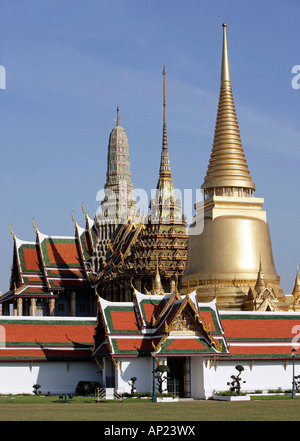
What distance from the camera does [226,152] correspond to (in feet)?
182

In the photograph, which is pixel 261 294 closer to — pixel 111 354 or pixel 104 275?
pixel 111 354

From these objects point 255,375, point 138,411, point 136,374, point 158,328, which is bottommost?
point 138,411

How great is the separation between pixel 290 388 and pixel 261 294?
28.5 feet

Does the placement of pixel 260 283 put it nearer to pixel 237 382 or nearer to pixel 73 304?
pixel 237 382

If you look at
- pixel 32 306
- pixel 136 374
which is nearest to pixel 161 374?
pixel 136 374

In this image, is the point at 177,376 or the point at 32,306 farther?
the point at 32,306

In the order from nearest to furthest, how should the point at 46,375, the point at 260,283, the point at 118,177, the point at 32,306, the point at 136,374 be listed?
the point at 136,374
the point at 46,375
the point at 260,283
the point at 32,306
the point at 118,177

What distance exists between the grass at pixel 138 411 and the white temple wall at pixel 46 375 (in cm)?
613

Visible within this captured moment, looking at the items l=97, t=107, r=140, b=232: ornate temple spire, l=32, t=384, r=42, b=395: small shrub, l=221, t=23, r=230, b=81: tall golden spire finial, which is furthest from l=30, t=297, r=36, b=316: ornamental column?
l=32, t=384, r=42, b=395: small shrub

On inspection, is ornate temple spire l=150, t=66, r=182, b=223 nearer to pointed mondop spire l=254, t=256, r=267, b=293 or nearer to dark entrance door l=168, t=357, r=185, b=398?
pointed mondop spire l=254, t=256, r=267, b=293

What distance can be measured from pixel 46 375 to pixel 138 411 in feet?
49.2

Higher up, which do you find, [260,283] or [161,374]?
[260,283]

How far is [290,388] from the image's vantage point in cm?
4156

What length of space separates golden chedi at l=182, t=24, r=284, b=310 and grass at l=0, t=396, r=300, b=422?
16.1m
